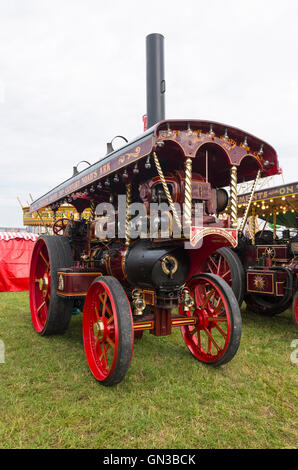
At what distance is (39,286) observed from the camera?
4055 mm

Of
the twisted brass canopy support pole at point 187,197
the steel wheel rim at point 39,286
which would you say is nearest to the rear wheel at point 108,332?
the twisted brass canopy support pole at point 187,197

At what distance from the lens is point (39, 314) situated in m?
4.29

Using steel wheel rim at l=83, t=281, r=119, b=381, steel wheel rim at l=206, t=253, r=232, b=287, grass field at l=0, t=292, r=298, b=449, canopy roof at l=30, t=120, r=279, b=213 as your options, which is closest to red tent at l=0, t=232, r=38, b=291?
grass field at l=0, t=292, r=298, b=449

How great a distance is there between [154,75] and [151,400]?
4.02 meters

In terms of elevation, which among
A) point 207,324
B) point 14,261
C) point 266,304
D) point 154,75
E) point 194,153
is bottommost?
point 266,304

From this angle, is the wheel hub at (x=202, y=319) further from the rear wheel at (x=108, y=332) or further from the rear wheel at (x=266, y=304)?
the rear wheel at (x=266, y=304)

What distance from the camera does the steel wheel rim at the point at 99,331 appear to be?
2.56 m

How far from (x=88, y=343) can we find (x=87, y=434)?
40.3 inches

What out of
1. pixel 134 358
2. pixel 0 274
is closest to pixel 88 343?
pixel 134 358

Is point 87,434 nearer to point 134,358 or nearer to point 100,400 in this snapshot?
point 100,400

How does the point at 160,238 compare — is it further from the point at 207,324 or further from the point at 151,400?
the point at 151,400

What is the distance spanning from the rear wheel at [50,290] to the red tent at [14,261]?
3876mm

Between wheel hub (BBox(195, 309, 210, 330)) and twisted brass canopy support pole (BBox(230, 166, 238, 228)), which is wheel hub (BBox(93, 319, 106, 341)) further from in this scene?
twisted brass canopy support pole (BBox(230, 166, 238, 228))

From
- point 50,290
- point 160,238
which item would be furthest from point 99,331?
point 50,290
